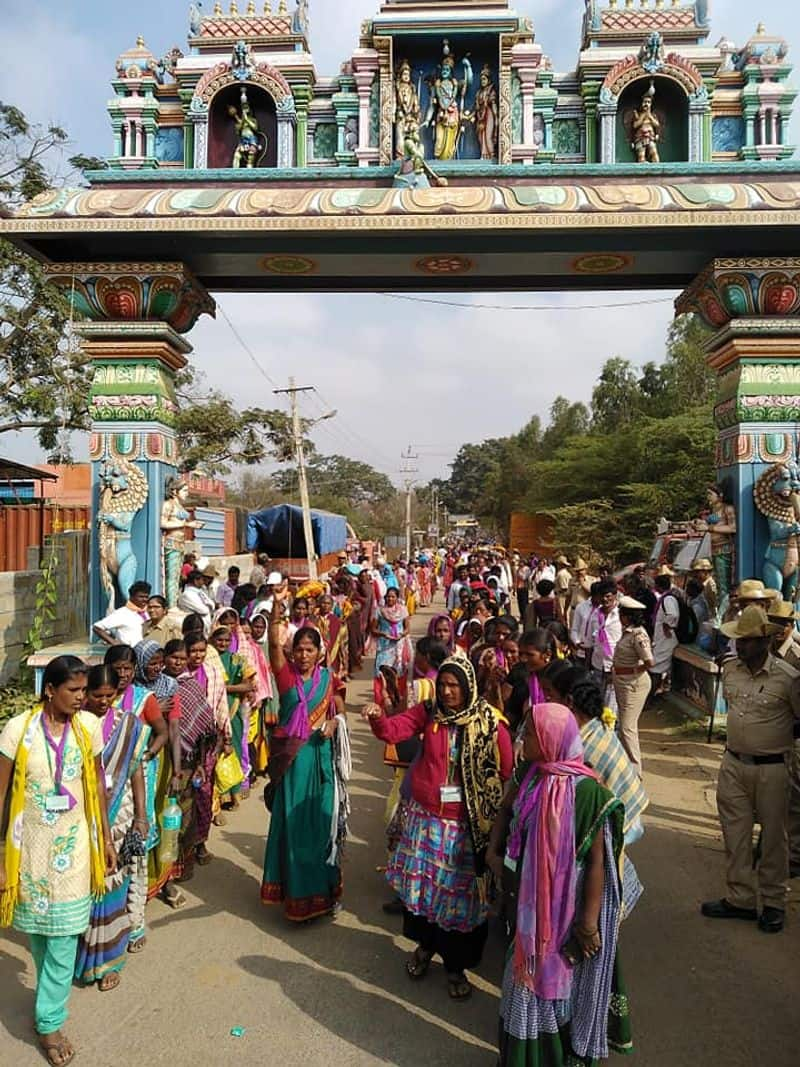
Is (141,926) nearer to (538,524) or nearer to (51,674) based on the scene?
(51,674)

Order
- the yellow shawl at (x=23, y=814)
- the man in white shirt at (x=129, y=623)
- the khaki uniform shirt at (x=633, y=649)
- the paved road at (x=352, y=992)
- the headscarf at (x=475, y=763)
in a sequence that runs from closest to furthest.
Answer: the yellow shawl at (x=23, y=814)
the paved road at (x=352, y=992)
the headscarf at (x=475, y=763)
the khaki uniform shirt at (x=633, y=649)
the man in white shirt at (x=129, y=623)

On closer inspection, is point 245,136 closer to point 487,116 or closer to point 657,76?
point 487,116

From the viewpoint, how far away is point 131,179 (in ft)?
26.2

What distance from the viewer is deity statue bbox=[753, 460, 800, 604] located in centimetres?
686

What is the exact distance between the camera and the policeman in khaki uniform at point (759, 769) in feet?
12.4

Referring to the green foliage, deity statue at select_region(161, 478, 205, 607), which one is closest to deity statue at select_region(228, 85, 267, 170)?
deity statue at select_region(161, 478, 205, 607)

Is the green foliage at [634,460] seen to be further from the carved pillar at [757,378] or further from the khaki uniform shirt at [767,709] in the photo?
the khaki uniform shirt at [767,709]

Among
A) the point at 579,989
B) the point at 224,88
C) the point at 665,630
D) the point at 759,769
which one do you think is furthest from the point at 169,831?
the point at 224,88

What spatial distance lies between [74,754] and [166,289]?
5390mm

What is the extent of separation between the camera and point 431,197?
6848 millimetres

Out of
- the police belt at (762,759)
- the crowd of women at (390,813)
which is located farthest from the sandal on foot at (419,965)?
the police belt at (762,759)

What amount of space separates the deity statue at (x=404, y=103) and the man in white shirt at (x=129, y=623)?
19.1 feet

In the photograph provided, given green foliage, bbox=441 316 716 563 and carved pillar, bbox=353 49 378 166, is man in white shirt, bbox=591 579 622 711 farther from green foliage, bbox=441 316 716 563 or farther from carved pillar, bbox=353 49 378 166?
green foliage, bbox=441 316 716 563

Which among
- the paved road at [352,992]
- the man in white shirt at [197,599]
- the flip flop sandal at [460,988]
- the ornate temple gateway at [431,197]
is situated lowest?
the paved road at [352,992]
